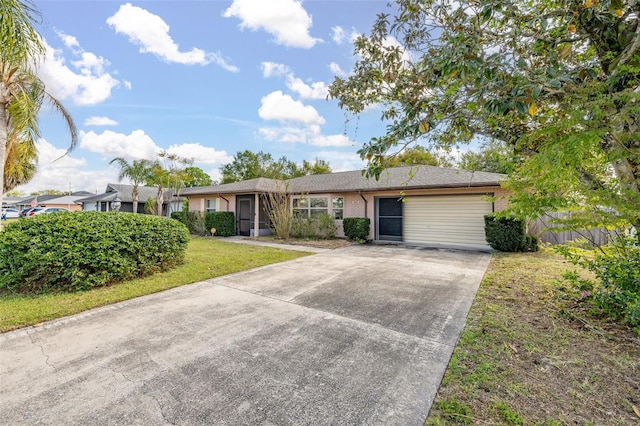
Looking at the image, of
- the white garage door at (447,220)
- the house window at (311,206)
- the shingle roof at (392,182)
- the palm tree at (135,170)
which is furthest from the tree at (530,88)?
the palm tree at (135,170)

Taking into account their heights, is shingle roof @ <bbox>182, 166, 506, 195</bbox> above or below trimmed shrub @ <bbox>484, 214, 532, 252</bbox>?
above

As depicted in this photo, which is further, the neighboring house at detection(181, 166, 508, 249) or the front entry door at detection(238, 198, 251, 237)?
the front entry door at detection(238, 198, 251, 237)

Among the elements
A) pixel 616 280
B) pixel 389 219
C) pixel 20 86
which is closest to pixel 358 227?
pixel 389 219

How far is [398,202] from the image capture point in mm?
13000

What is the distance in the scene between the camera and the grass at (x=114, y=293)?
4.09m

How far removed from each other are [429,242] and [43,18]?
43.6 feet

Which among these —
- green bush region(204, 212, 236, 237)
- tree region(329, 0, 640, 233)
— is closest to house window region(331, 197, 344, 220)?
green bush region(204, 212, 236, 237)

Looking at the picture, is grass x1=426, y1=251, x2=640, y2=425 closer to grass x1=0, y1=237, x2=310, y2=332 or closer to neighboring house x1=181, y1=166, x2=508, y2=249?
grass x1=0, y1=237, x2=310, y2=332

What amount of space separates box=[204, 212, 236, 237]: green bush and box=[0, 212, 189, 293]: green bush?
350 inches

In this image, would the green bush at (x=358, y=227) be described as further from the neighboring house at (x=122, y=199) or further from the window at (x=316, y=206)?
the neighboring house at (x=122, y=199)

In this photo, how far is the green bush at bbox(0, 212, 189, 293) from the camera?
4.97 meters

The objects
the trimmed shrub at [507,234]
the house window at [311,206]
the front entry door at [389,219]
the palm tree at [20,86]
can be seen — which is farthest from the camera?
the house window at [311,206]

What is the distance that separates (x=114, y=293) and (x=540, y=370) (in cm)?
637

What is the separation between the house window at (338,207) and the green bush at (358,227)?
1144 mm
